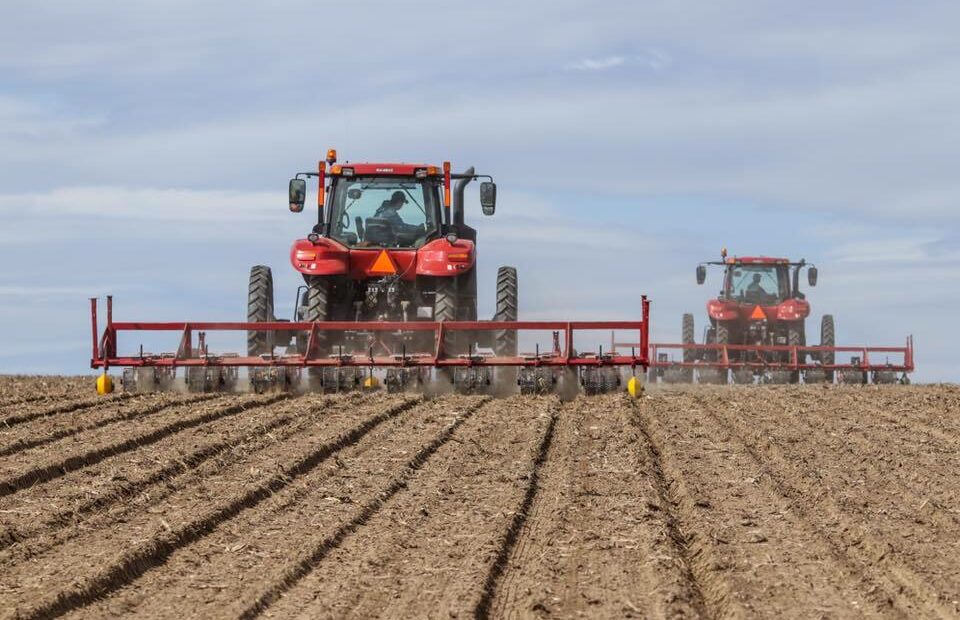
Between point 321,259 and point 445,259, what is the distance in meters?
1.29

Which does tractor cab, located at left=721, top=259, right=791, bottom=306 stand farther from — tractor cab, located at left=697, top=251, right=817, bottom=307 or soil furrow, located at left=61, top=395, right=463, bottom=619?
soil furrow, located at left=61, top=395, right=463, bottom=619

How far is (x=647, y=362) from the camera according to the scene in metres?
12.8

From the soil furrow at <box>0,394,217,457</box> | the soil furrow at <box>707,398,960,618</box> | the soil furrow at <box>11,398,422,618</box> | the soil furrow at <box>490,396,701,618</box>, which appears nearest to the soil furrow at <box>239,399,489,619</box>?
the soil furrow at <box>11,398,422,618</box>

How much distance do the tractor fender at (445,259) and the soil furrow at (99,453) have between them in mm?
3032

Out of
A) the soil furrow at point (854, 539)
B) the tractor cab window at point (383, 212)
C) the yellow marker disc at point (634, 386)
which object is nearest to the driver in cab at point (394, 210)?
the tractor cab window at point (383, 212)

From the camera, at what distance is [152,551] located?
20.0 ft

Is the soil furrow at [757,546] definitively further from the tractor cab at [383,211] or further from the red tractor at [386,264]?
the tractor cab at [383,211]

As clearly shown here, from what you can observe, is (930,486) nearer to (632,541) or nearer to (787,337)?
(632,541)

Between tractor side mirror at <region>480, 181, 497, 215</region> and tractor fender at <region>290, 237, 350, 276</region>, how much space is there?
5.11ft

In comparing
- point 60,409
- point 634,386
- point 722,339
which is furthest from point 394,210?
point 722,339

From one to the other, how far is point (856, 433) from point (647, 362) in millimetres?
2491

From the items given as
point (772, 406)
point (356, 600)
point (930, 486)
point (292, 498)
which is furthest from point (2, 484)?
point (772, 406)

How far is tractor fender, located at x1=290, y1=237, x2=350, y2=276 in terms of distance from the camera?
46.2ft

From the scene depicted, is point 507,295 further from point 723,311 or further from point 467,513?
point 723,311
